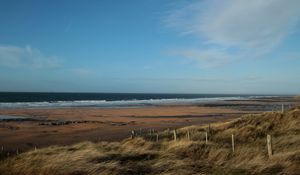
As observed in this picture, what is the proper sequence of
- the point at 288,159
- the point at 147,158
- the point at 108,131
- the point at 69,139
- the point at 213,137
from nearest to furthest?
the point at 288,159 → the point at 147,158 → the point at 213,137 → the point at 69,139 → the point at 108,131

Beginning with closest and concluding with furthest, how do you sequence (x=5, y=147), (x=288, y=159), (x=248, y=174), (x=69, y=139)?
(x=248, y=174) → (x=288, y=159) → (x=5, y=147) → (x=69, y=139)

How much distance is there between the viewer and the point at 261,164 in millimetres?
11781

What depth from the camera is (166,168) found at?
12.3 metres

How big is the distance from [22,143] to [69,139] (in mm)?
3714

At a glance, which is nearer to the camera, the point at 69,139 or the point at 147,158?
the point at 147,158

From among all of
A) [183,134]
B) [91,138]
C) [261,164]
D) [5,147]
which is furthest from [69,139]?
[261,164]

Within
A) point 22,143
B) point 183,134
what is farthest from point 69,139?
point 183,134

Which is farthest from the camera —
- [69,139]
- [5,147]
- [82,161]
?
[69,139]

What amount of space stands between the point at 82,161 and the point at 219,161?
Result: 5.19m

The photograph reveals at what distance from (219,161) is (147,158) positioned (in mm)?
2820

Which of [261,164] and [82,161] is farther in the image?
[82,161]

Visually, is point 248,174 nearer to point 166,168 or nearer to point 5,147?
point 166,168

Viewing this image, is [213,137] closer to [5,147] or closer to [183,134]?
[183,134]

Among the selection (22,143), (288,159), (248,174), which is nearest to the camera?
(248,174)
